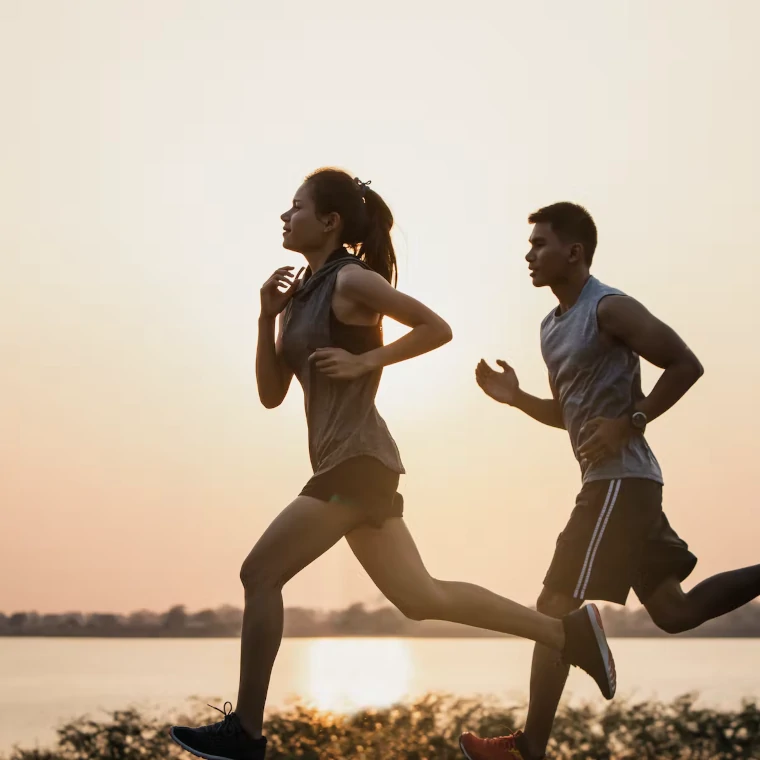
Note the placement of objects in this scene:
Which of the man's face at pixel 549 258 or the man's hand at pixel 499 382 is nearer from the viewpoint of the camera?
the man's face at pixel 549 258

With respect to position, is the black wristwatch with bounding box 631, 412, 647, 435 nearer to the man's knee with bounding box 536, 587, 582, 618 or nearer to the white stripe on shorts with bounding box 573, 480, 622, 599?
the white stripe on shorts with bounding box 573, 480, 622, 599

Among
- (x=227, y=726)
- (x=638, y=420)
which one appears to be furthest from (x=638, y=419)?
(x=227, y=726)

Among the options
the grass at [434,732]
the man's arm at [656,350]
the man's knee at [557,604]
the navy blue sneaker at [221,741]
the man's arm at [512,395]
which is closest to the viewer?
the navy blue sneaker at [221,741]

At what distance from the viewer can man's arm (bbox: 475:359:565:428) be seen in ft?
20.5

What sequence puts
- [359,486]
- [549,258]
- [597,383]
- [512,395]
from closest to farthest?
1. [359,486]
2. [597,383]
3. [549,258]
4. [512,395]

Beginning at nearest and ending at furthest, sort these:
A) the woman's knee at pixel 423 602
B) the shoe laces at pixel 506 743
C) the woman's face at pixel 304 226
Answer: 1. the woman's knee at pixel 423 602
2. the woman's face at pixel 304 226
3. the shoe laces at pixel 506 743

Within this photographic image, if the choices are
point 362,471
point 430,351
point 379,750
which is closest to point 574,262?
point 430,351

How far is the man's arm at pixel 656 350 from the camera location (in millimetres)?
5641

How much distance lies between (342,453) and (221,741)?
1.25m

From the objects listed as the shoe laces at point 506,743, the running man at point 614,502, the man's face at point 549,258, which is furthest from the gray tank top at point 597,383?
the shoe laces at point 506,743

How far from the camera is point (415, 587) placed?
516cm

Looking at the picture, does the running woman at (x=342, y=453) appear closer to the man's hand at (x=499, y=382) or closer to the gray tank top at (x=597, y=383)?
the gray tank top at (x=597, y=383)

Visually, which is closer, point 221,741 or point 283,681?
point 221,741

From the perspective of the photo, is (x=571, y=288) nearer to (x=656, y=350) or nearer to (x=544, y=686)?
(x=656, y=350)
